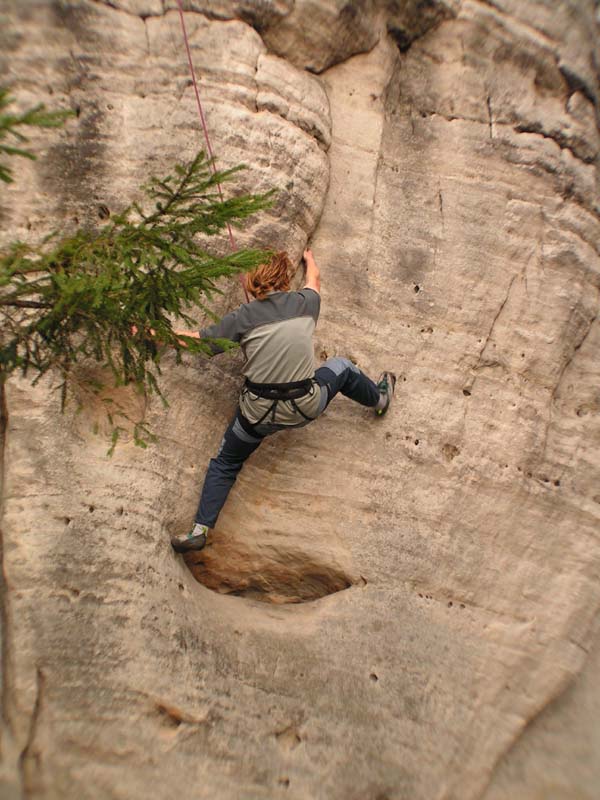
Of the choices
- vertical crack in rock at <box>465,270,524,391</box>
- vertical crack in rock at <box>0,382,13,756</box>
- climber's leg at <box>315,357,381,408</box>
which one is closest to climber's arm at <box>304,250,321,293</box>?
climber's leg at <box>315,357,381,408</box>

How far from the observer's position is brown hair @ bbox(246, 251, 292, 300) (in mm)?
4869

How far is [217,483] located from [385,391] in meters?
1.67

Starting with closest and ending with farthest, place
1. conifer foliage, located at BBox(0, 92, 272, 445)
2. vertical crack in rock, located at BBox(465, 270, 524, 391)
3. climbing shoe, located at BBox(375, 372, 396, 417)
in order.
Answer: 1. conifer foliage, located at BBox(0, 92, 272, 445)
2. climbing shoe, located at BBox(375, 372, 396, 417)
3. vertical crack in rock, located at BBox(465, 270, 524, 391)

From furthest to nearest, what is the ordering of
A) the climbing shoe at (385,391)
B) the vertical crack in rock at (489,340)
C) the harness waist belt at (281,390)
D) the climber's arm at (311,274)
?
the vertical crack in rock at (489,340)
the climbing shoe at (385,391)
the climber's arm at (311,274)
the harness waist belt at (281,390)

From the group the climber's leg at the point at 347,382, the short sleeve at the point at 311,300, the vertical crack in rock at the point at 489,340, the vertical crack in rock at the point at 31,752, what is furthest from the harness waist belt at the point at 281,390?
the vertical crack in rock at the point at 31,752

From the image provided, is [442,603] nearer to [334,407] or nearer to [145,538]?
[334,407]

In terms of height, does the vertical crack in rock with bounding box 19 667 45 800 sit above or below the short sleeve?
below

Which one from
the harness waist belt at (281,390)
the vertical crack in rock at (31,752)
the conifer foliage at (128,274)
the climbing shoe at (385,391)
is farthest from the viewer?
the climbing shoe at (385,391)

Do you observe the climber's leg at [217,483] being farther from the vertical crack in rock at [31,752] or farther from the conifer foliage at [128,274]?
the vertical crack in rock at [31,752]

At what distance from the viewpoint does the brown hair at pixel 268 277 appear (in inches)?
192

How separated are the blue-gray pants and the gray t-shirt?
0.92 feet

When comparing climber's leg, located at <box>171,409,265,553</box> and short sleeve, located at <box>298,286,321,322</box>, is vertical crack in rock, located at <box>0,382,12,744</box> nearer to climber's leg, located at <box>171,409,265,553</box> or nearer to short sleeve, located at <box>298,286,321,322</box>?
climber's leg, located at <box>171,409,265,553</box>

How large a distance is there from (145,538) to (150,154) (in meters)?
3.09

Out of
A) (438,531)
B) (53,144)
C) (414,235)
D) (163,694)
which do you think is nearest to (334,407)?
(438,531)
